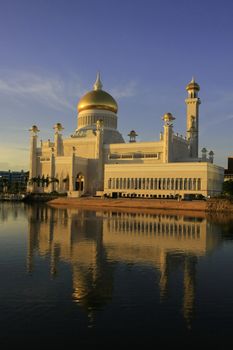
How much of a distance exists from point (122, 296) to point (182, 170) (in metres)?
58.6

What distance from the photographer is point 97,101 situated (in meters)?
89.2

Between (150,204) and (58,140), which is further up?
(58,140)

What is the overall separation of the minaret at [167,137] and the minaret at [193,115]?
9.04 m

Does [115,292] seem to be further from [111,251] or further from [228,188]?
[228,188]

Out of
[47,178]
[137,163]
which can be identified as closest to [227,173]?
[137,163]

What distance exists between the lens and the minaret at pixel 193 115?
83.1 m

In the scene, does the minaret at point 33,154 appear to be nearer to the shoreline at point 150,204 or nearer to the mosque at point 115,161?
the mosque at point 115,161

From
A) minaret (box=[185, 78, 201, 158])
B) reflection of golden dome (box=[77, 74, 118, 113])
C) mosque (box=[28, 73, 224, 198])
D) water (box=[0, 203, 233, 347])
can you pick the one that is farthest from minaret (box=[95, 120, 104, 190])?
water (box=[0, 203, 233, 347])

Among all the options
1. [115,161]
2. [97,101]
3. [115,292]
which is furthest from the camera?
[97,101]

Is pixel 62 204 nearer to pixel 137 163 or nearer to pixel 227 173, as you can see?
pixel 137 163

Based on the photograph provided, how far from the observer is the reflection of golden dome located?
89.2m

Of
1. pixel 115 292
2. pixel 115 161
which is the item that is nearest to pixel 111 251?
pixel 115 292

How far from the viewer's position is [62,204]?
73.2 metres

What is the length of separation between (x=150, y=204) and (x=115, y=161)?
70.7ft
